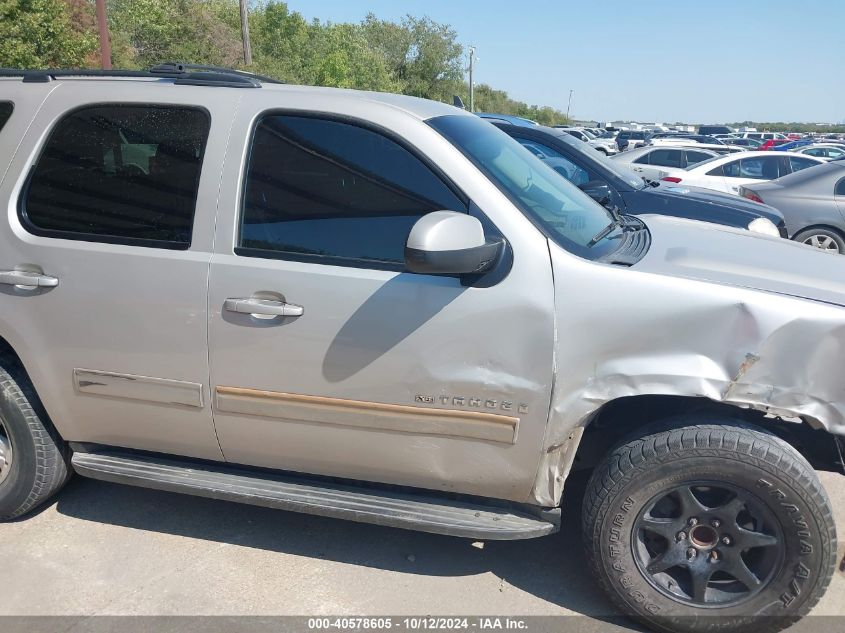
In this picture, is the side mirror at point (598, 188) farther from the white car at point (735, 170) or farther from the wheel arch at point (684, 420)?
the white car at point (735, 170)

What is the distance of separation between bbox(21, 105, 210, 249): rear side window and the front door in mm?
245

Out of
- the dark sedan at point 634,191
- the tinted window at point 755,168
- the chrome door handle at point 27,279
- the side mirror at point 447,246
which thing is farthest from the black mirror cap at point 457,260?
the tinted window at point 755,168

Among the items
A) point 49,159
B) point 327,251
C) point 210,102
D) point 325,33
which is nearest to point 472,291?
point 327,251

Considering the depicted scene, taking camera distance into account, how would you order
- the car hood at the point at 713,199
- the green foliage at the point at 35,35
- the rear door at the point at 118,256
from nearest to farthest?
1. the rear door at the point at 118,256
2. the car hood at the point at 713,199
3. the green foliage at the point at 35,35

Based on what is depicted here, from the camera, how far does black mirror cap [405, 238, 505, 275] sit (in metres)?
2.37

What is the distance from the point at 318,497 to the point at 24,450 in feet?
4.76

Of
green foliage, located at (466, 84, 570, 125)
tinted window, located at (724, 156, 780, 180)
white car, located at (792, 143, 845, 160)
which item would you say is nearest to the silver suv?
tinted window, located at (724, 156, 780, 180)

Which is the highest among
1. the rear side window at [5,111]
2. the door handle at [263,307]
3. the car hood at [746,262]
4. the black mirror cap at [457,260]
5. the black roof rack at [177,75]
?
the black roof rack at [177,75]

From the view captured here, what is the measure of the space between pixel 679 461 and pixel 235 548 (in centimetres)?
200

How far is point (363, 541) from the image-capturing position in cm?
338

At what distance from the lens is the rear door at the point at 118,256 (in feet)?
9.50

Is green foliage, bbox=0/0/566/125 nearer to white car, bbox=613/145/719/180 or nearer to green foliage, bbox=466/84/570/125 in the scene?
white car, bbox=613/145/719/180

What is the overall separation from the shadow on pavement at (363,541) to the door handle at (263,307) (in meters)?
1.22

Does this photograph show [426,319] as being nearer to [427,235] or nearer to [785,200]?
[427,235]
